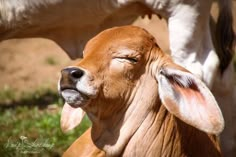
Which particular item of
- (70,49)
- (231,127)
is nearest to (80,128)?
(70,49)

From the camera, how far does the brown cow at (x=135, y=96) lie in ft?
12.3

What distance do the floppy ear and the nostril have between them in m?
0.50

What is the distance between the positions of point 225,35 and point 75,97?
2.16 metres

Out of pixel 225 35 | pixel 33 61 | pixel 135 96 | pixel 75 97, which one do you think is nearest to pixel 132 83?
pixel 135 96

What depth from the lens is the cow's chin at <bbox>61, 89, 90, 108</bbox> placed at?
3.70 metres

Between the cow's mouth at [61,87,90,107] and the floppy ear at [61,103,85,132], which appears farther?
the floppy ear at [61,103,85,132]

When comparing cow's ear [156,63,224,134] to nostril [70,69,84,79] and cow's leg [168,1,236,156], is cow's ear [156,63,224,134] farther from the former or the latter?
cow's leg [168,1,236,156]

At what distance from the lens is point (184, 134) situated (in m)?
4.11

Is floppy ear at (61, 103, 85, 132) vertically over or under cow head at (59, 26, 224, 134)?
under

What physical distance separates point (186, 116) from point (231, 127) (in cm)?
199

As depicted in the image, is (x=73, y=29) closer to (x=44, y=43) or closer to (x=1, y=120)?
(x=1, y=120)

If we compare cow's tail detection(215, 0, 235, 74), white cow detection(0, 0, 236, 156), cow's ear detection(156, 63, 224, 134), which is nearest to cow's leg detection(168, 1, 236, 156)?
white cow detection(0, 0, 236, 156)

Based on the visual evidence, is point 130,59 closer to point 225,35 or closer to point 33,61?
point 225,35

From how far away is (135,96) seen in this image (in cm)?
389
